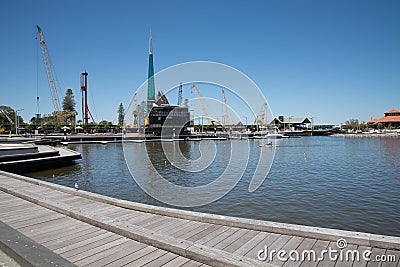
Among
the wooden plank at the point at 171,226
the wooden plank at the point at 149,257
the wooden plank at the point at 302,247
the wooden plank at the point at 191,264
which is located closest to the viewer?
the wooden plank at the point at 191,264

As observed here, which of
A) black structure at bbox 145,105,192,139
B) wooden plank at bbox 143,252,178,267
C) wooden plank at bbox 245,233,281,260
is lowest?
wooden plank at bbox 245,233,281,260

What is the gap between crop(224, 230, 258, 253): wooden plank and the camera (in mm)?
4730

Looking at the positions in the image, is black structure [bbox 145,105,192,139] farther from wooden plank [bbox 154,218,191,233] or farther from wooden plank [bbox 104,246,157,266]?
wooden plank [bbox 104,246,157,266]

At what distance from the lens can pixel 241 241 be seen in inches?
198

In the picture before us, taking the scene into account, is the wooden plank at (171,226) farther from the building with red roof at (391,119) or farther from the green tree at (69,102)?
the building with red roof at (391,119)

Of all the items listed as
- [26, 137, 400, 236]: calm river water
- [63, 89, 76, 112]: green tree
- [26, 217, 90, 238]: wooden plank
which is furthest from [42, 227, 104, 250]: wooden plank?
[63, 89, 76, 112]: green tree

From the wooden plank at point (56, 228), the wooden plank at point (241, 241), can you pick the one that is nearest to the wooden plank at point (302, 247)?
the wooden plank at point (241, 241)

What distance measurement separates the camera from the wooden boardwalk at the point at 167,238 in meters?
4.17

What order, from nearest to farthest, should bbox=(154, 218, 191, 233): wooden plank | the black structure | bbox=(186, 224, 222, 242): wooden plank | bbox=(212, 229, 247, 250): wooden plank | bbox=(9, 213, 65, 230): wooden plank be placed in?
bbox=(212, 229, 247, 250): wooden plank < bbox=(186, 224, 222, 242): wooden plank < bbox=(154, 218, 191, 233): wooden plank < bbox=(9, 213, 65, 230): wooden plank < the black structure

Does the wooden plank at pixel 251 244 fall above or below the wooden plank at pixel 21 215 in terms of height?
below

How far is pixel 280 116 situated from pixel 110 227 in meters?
190

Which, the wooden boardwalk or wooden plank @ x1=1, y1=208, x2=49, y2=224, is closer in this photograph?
the wooden boardwalk

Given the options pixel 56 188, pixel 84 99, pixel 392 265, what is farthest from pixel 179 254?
pixel 84 99

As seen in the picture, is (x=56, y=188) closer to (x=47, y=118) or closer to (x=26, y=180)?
(x=26, y=180)
